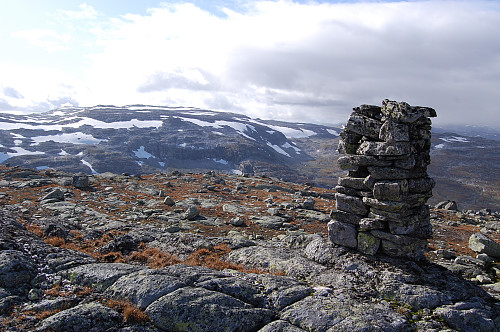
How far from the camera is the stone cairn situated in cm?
1473

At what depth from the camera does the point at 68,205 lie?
31.9 m

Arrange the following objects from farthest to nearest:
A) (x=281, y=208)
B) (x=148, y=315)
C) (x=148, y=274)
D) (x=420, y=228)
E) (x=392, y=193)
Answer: (x=281, y=208), (x=420, y=228), (x=392, y=193), (x=148, y=274), (x=148, y=315)

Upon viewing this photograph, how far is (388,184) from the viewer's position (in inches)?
583

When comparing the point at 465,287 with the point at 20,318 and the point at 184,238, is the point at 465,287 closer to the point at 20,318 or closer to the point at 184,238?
the point at 184,238

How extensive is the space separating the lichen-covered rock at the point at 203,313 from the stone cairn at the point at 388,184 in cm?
790

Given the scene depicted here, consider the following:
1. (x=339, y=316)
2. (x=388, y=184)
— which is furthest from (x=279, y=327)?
(x=388, y=184)

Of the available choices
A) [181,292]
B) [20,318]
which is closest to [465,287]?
[181,292]

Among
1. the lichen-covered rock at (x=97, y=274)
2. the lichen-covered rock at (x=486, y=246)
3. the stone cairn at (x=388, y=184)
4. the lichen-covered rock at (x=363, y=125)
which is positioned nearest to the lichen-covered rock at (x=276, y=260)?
the stone cairn at (x=388, y=184)

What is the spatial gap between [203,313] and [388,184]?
11.0m

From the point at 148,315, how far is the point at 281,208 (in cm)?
2824

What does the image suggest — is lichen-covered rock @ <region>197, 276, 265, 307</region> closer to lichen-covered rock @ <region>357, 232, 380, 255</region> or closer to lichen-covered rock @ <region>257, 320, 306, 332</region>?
lichen-covered rock @ <region>257, 320, 306, 332</region>

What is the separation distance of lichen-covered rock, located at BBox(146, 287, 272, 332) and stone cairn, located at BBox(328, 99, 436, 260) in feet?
25.9

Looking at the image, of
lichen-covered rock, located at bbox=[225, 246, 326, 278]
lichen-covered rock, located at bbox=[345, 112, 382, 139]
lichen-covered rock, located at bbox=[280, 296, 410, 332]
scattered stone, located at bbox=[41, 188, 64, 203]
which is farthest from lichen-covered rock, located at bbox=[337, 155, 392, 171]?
scattered stone, located at bbox=[41, 188, 64, 203]

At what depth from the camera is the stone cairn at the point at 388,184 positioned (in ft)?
48.3
